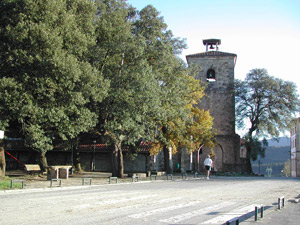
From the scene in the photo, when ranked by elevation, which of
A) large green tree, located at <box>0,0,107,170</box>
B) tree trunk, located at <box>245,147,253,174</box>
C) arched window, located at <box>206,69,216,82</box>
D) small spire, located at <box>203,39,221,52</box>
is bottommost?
tree trunk, located at <box>245,147,253,174</box>

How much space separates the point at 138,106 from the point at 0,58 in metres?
8.07

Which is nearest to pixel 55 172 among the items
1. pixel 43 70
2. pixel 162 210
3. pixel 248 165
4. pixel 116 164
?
pixel 116 164

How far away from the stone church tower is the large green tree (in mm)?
26693

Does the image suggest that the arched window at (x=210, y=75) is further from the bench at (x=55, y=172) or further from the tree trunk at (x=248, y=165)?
the bench at (x=55, y=172)

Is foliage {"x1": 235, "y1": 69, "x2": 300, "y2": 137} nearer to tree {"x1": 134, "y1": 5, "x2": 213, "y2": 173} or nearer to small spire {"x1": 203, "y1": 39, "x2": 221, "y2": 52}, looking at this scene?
small spire {"x1": 203, "y1": 39, "x2": 221, "y2": 52}

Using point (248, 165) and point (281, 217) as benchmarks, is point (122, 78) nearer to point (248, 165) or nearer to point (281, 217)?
point (281, 217)

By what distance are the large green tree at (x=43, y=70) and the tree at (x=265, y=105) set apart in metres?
28.6

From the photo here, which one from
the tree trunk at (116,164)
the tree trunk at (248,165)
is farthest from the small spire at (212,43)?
the tree trunk at (116,164)

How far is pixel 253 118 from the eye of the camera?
43.8 m

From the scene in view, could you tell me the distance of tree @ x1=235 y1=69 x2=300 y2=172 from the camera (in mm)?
42469

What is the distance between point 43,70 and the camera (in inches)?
687

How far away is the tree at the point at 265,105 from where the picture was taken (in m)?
42.5

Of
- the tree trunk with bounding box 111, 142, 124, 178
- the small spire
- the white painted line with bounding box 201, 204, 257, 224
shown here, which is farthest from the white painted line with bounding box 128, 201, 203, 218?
the small spire

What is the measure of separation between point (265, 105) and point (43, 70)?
32.7 metres
